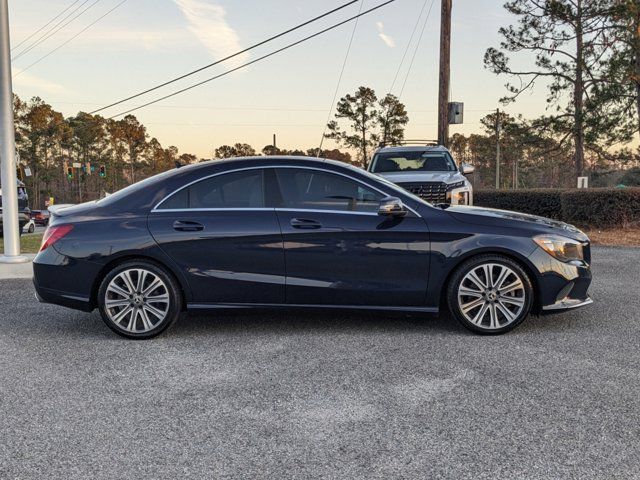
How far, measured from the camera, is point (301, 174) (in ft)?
18.9

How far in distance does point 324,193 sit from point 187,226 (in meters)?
1.25

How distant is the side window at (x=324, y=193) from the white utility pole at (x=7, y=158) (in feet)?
20.6

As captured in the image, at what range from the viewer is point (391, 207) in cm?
549

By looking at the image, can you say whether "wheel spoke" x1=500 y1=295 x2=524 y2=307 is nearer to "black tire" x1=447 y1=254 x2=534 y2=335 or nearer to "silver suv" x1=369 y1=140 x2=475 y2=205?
"black tire" x1=447 y1=254 x2=534 y2=335

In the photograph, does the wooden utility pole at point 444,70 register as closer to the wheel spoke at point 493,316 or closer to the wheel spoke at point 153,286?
the wheel spoke at point 493,316

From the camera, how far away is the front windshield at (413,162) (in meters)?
13.0

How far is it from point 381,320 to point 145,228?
2401mm

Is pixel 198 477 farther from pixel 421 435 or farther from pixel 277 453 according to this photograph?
pixel 421 435

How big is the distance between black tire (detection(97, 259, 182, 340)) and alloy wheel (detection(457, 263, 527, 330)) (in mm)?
2518

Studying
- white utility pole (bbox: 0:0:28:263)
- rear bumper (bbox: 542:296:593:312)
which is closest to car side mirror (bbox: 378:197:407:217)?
rear bumper (bbox: 542:296:593:312)

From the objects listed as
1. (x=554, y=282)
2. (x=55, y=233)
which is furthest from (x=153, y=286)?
(x=554, y=282)

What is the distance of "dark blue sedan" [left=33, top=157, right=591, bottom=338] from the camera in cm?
556

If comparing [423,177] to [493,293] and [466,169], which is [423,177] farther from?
[493,293]

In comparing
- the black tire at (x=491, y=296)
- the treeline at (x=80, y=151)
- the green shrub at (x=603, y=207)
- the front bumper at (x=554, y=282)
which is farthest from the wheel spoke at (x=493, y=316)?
the treeline at (x=80, y=151)
